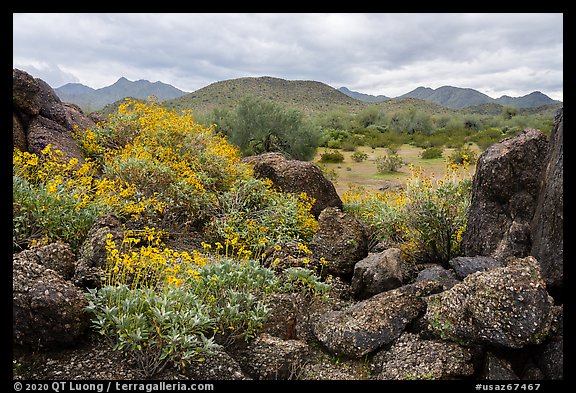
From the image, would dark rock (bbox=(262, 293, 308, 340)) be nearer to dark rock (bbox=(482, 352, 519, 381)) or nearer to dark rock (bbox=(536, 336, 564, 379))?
dark rock (bbox=(482, 352, 519, 381))

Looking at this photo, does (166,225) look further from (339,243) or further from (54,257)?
(339,243)

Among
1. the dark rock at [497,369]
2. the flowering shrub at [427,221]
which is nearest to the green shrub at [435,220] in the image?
the flowering shrub at [427,221]

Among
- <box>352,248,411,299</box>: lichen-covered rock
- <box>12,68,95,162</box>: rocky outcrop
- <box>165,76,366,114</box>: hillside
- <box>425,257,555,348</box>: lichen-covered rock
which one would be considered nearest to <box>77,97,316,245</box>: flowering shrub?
<box>12,68,95,162</box>: rocky outcrop

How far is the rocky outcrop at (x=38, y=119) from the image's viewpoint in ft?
25.8

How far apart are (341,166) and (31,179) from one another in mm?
13360

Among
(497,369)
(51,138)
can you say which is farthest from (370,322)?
(51,138)

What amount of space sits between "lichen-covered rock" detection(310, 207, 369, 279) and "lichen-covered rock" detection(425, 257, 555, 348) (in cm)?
207

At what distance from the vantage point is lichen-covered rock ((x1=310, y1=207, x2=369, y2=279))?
5.89 meters

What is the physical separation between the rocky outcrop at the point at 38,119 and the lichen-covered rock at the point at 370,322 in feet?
19.3

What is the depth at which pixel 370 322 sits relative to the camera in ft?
13.4

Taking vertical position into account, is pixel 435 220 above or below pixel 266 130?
below

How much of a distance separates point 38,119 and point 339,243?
633cm

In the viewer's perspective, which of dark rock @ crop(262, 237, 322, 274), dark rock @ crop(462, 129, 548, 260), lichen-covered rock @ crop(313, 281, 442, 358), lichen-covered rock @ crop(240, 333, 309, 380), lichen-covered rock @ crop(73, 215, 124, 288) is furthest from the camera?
dark rock @ crop(262, 237, 322, 274)
